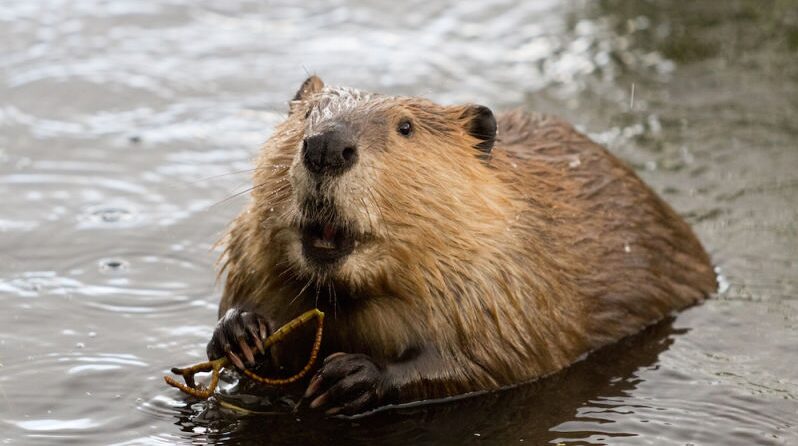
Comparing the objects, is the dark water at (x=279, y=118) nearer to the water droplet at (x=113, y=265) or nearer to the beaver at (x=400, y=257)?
the water droplet at (x=113, y=265)

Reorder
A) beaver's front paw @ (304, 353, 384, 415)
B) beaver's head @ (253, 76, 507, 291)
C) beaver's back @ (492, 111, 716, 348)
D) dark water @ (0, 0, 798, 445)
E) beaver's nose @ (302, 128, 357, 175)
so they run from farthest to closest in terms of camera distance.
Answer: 1. beaver's back @ (492, 111, 716, 348)
2. dark water @ (0, 0, 798, 445)
3. beaver's front paw @ (304, 353, 384, 415)
4. beaver's head @ (253, 76, 507, 291)
5. beaver's nose @ (302, 128, 357, 175)

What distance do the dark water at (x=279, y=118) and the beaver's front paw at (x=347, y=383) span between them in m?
0.11

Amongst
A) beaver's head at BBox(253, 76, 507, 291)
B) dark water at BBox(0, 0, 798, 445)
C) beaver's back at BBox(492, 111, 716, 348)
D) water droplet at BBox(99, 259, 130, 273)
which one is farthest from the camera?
water droplet at BBox(99, 259, 130, 273)

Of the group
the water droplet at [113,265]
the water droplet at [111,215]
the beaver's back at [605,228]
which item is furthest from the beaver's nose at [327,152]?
the water droplet at [111,215]

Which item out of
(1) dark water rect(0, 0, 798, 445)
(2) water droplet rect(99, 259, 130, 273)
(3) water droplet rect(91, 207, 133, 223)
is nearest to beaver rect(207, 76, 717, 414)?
(1) dark water rect(0, 0, 798, 445)

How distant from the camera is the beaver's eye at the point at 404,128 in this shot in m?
4.92

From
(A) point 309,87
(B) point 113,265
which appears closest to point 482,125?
(A) point 309,87

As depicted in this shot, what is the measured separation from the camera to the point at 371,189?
4.66 metres

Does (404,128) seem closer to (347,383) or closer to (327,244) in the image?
(327,244)

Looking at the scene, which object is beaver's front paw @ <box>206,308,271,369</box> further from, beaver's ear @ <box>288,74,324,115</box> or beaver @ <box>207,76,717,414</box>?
beaver's ear @ <box>288,74,324,115</box>

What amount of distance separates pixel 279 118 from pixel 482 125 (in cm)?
308

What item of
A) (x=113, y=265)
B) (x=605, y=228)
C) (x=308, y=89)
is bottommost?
(x=605, y=228)

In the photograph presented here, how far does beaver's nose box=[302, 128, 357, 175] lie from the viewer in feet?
14.7

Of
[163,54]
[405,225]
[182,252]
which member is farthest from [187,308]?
[163,54]
